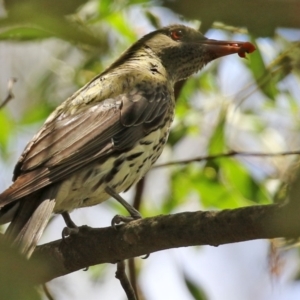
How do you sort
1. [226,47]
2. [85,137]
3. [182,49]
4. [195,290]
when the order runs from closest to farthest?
[85,137], [195,290], [226,47], [182,49]

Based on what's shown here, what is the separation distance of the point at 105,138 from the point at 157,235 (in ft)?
3.69

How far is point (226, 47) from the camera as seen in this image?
420cm

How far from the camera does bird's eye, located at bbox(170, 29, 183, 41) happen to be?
15.1ft

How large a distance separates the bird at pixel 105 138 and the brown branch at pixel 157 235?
160 mm

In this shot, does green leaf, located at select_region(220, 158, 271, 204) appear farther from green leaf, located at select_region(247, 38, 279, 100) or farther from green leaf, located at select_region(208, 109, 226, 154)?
green leaf, located at select_region(247, 38, 279, 100)

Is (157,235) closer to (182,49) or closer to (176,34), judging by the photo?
(182,49)

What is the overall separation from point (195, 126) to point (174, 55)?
541 millimetres

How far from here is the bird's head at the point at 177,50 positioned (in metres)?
4.45

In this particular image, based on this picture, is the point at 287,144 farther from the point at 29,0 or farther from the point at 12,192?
the point at 29,0

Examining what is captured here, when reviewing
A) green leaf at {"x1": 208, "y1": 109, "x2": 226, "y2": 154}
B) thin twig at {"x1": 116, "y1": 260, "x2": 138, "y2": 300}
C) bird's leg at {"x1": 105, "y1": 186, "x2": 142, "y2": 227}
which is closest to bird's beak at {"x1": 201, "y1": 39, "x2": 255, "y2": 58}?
green leaf at {"x1": 208, "y1": 109, "x2": 226, "y2": 154}

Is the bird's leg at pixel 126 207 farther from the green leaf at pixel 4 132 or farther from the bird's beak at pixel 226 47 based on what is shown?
the bird's beak at pixel 226 47

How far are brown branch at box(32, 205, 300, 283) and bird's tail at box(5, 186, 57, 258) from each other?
0.35ft

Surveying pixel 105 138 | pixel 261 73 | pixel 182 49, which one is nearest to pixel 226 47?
pixel 261 73

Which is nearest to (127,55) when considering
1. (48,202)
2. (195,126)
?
(195,126)
